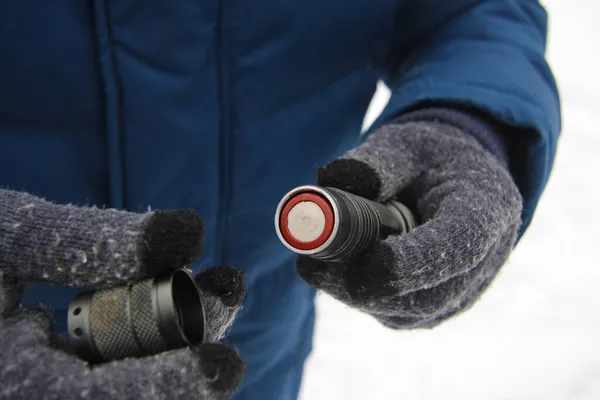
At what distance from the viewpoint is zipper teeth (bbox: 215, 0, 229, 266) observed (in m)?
0.57

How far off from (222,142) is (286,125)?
0.09 metres

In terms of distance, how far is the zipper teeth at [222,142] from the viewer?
572 millimetres

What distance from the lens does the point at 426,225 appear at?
1.58ft

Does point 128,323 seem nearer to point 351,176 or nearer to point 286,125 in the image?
point 351,176

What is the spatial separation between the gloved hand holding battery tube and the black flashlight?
111mm

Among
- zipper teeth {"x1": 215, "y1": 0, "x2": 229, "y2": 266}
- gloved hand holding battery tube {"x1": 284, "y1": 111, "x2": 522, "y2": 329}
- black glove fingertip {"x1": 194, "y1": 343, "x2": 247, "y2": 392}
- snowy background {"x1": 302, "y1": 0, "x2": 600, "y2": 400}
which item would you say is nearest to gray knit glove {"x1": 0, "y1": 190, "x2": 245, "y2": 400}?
black glove fingertip {"x1": 194, "y1": 343, "x2": 247, "y2": 392}

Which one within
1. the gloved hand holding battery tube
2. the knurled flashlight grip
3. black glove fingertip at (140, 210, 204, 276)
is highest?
black glove fingertip at (140, 210, 204, 276)

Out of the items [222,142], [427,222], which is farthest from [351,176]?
[222,142]

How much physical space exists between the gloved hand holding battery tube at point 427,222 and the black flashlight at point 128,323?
11 centimetres

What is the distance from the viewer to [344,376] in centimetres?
137

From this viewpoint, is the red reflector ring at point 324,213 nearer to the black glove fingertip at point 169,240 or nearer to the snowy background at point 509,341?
the black glove fingertip at point 169,240

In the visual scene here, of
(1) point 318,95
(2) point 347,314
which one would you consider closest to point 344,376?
(2) point 347,314

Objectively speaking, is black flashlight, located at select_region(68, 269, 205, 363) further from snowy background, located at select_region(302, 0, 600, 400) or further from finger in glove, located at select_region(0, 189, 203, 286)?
snowy background, located at select_region(302, 0, 600, 400)

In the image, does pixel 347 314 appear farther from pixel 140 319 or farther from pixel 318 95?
pixel 140 319
